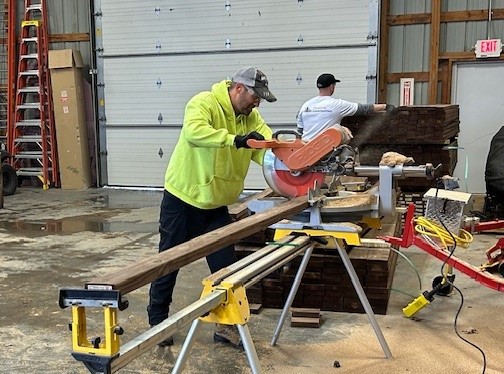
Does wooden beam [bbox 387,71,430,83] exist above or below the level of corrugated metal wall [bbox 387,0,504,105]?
below

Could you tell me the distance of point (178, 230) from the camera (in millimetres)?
3381

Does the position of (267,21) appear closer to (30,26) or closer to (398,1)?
(398,1)

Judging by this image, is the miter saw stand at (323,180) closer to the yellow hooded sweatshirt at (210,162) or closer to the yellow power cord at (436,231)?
the yellow hooded sweatshirt at (210,162)

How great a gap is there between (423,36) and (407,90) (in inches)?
33.8

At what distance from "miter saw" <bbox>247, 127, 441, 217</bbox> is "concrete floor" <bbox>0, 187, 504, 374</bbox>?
3.05 feet

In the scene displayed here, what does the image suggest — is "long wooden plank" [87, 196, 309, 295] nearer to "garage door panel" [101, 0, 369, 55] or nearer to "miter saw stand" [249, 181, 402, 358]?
"miter saw stand" [249, 181, 402, 358]

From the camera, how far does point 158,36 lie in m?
9.56

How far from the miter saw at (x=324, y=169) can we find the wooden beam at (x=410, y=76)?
5944 mm

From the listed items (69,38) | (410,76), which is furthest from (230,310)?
(69,38)

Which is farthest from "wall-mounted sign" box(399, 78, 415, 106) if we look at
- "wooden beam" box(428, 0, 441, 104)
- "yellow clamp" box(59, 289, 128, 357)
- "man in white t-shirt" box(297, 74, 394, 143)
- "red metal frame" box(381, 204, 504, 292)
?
"yellow clamp" box(59, 289, 128, 357)

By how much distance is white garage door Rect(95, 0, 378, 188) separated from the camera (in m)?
8.67

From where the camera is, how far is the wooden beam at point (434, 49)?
833 cm

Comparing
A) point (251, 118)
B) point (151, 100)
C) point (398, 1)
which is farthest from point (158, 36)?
point (251, 118)

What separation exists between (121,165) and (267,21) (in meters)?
3.71
